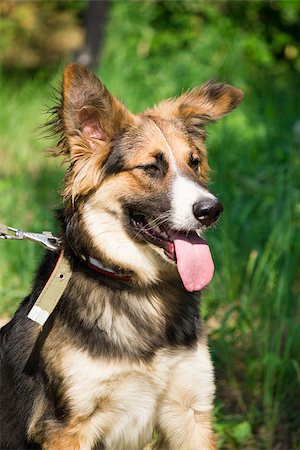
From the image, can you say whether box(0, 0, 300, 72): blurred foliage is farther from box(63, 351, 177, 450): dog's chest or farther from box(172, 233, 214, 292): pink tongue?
box(63, 351, 177, 450): dog's chest

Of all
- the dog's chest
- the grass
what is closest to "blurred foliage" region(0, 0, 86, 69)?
the grass

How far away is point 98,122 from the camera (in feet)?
10.2

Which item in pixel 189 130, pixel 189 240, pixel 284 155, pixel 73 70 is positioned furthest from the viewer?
pixel 284 155

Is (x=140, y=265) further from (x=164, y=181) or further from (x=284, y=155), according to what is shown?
(x=284, y=155)

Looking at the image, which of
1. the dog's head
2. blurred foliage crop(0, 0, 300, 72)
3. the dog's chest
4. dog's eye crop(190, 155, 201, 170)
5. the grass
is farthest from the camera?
blurred foliage crop(0, 0, 300, 72)

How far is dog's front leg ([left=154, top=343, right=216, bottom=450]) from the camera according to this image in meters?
3.01

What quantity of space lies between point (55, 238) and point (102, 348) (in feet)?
1.76

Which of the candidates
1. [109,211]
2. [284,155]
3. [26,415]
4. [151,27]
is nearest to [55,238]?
[109,211]

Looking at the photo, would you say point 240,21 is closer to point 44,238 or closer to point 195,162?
point 195,162

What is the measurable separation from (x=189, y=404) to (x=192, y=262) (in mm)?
577

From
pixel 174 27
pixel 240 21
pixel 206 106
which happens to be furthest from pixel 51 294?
pixel 240 21

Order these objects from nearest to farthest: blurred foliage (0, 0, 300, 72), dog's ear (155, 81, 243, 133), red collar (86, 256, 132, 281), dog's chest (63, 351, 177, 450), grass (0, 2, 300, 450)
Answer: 1. dog's chest (63, 351, 177, 450)
2. red collar (86, 256, 132, 281)
3. dog's ear (155, 81, 243, 133)
4. grass (0, 2, 300, 450)
5. blurred foliage (0, 0, 300, 72)

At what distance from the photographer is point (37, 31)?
39.5 feet

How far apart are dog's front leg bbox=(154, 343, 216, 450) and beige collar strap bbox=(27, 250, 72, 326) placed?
533mm
